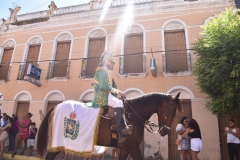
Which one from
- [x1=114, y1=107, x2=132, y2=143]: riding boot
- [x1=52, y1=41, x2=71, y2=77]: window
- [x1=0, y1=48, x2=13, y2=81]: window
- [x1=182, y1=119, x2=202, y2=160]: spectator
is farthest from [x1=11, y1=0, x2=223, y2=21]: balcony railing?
[x1=114, y1=107, x2=132, y2=143]: riding boot

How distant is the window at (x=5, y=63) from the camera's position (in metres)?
13.0

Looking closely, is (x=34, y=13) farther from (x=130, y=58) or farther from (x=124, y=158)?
(x=124, y=158)

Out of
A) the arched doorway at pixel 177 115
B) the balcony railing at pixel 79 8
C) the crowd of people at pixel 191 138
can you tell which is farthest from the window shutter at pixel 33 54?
the crowd of people at pixel 191 138

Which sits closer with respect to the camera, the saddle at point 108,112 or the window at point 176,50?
the saddle at point 108,112

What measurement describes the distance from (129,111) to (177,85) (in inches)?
233

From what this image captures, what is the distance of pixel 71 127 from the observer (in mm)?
4355

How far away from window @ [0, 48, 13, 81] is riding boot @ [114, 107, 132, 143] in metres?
11.7

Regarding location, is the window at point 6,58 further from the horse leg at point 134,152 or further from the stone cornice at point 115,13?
the horse leg at point 134,152

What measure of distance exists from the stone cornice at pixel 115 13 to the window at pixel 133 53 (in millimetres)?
1318

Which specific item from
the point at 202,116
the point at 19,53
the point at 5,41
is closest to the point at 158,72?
the point at 202,116

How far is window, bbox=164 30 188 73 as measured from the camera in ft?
32.7

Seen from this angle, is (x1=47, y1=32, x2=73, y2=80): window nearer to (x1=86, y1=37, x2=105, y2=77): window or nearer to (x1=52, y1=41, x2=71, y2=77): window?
(x1=52, y1=41, x2=71, y2=77): window

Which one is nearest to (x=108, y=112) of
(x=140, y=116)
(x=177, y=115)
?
(x=140, y=116)

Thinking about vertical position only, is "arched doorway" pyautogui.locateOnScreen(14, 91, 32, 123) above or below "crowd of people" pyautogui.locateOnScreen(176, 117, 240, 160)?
above
